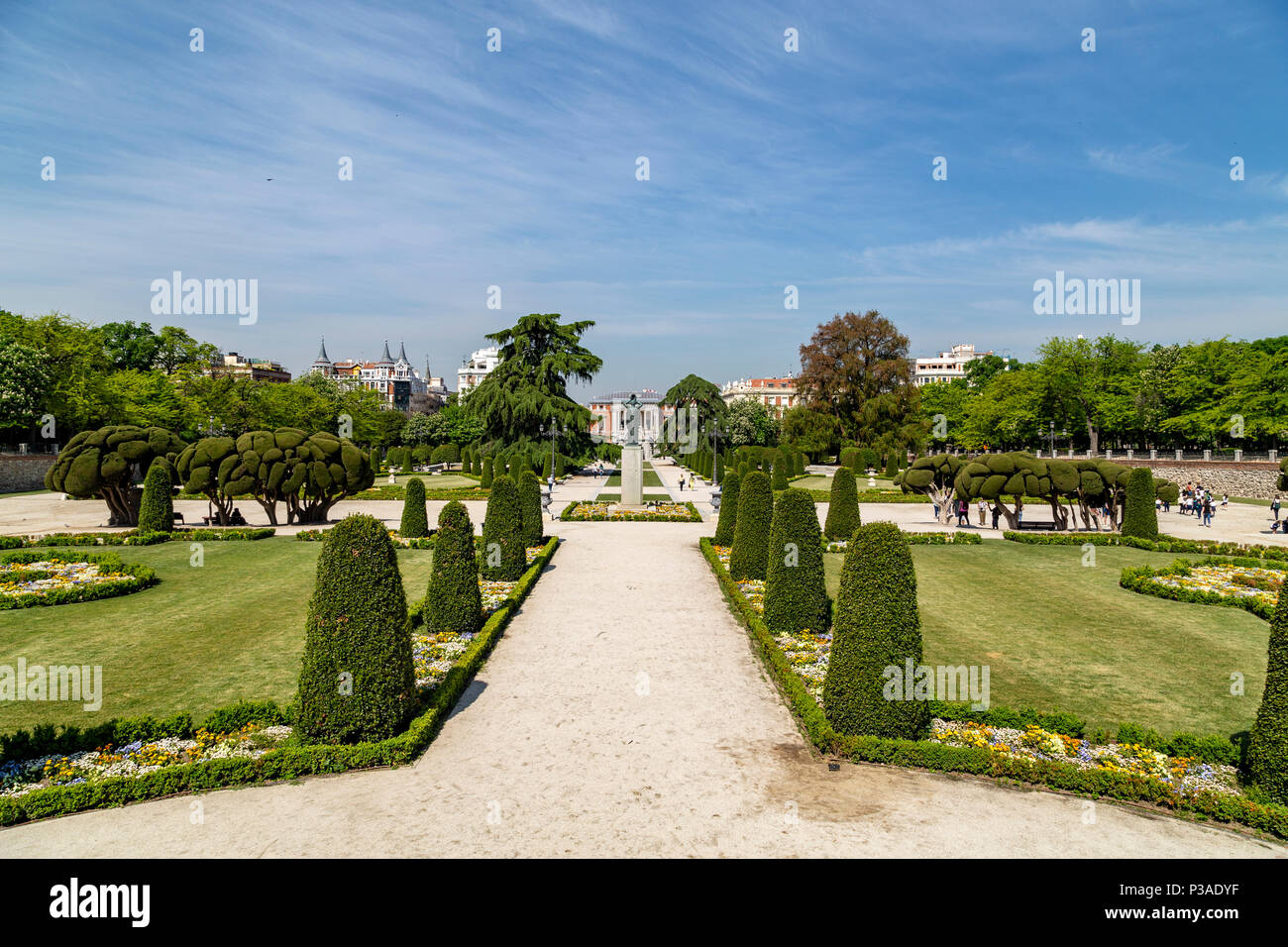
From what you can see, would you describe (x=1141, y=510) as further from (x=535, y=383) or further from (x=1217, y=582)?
(x=535, y=383)

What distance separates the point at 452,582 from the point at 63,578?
1037cm

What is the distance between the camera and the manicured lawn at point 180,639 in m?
8.84

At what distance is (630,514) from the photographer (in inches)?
1085

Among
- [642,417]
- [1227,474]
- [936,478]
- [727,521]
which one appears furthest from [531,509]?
[642,417]

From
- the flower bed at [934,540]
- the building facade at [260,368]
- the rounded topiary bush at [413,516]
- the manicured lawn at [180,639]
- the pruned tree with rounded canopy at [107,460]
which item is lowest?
the manicured lawn at [180,639]

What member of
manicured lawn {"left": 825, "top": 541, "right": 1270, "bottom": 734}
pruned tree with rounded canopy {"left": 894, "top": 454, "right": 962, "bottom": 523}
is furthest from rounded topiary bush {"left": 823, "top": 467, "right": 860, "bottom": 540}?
pruned tree with rounded canopy {"left": 894, "top": 454, "right": 962, "bottom": 523}

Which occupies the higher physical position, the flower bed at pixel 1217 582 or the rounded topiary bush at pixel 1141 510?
the rounded topiary bush at pixel 1141 510

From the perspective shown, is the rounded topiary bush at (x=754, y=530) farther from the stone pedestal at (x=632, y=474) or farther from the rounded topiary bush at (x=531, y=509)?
the stone pedestal at (x=632, y=474)

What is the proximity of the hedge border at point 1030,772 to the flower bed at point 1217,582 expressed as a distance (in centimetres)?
925

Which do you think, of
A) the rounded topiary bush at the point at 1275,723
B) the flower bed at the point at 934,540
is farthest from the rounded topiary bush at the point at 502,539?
the rounded topiary bush at the point at 1275,723

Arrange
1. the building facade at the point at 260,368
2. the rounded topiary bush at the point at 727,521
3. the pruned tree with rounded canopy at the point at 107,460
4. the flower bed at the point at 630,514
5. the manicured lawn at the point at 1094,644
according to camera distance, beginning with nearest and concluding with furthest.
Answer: the manicured lawn at the point at 1094,644, the rounded topiary bush at the point at 727,521, the pruned tree with rounded canopy at the point at 107,460, the flower bed at the point at 630,514, the building facade at the point at 260,368

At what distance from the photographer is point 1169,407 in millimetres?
53469

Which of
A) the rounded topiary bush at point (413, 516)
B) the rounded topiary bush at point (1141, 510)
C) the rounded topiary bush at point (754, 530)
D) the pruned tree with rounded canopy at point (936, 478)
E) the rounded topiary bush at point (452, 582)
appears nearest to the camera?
the rounded topiary bush at point (452, 582)
